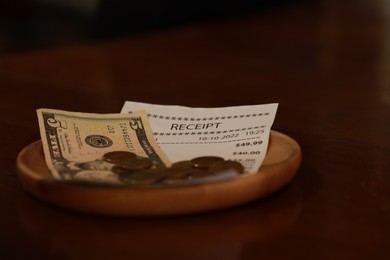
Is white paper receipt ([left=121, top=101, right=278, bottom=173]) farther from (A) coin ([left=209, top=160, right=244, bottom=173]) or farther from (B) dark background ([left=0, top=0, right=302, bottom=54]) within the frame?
(B) dark background ([left=0, top=0, right=302, bottom=54])

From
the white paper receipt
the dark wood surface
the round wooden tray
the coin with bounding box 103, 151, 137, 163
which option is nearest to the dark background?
the dark wood surface

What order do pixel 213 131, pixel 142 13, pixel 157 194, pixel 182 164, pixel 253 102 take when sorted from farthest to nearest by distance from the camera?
1. pixel 142 13
2. pixel 253 102
3. pixel 213 131
4. pixel 182 164
5. pixel 157 194

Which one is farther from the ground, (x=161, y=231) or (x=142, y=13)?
(x=142, y=13)

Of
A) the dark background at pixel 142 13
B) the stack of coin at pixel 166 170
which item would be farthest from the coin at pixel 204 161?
the dark background at pixel 142 13

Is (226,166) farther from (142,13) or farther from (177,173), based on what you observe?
(142,13)

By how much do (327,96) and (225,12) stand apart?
103 cm

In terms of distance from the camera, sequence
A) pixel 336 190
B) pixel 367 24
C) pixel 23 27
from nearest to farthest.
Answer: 1. pixel 336 190
2. pixel 367 24
3. pixel 23 27

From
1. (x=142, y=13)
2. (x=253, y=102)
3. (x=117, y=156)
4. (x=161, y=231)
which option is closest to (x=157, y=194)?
(x=161, y=231)

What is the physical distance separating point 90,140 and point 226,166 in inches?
7.9

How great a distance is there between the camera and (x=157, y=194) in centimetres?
78

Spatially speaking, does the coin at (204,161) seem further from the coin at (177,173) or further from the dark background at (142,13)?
the dark background at (142,13)

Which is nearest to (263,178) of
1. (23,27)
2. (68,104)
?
(68,104)

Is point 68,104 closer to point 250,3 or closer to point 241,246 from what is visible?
point 241,246

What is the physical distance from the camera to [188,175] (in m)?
0.84
